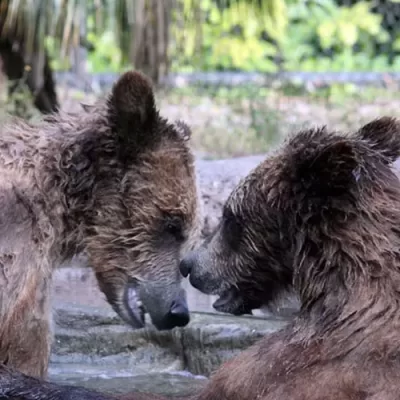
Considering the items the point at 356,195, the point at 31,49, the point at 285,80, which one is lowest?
the point at 285,80

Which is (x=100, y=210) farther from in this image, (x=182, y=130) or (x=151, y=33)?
(x=151, y=33)

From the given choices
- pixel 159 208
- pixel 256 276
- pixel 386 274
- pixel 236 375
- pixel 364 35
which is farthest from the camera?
pixel 364 35

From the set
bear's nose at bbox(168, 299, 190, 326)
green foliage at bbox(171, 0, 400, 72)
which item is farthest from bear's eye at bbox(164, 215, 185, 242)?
green foliage at bbox(171, 0, 400, 72)

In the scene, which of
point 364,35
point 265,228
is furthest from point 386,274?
point 364,35

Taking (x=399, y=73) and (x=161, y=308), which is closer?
(x=161, y=308)

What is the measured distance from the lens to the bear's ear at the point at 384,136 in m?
4.64

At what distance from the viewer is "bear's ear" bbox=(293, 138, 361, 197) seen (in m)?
4.13

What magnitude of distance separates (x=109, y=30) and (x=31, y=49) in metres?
0.85

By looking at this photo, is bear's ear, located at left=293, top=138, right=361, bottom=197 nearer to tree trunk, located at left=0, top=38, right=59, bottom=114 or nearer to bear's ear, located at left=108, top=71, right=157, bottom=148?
bear's ear, located at left=108, top=71, right=157, bottom=148

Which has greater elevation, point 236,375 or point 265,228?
point 265,228

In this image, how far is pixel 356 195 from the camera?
4.23m

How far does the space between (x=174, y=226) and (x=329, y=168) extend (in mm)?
1739

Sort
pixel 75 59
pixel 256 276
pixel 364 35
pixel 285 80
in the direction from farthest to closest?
pixel 364 35 < pixel 285 80 < pixel 75 59 < pixel 256 276

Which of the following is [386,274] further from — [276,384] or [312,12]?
[312,12]
